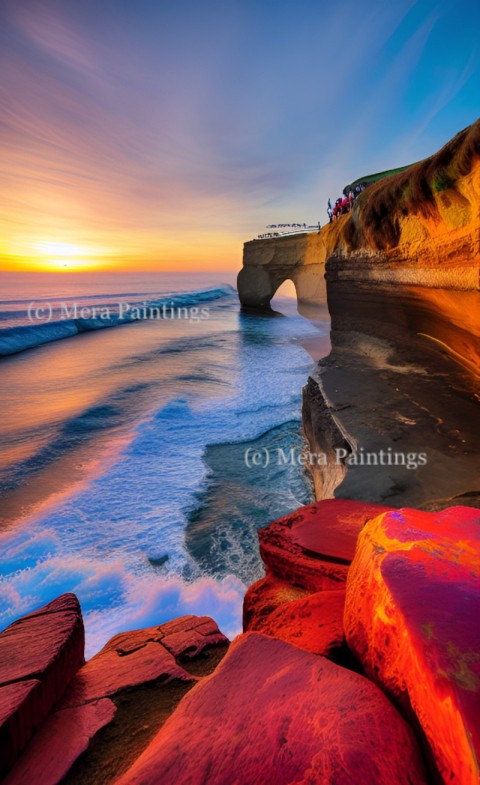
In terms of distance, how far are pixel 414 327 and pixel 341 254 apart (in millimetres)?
2186

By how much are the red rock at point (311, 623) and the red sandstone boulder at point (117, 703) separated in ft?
0.83

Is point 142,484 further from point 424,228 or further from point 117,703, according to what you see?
point 424,228

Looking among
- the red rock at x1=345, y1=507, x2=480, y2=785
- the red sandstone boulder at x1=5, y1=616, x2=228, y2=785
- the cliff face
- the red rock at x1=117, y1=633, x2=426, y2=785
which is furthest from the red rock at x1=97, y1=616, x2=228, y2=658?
the cliff face

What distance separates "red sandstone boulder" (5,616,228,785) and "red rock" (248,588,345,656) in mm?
254

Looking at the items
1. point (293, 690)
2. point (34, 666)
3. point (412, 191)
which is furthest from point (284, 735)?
point (412, 191)

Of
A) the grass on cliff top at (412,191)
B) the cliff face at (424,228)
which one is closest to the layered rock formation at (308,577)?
the cliff face at (424,228)

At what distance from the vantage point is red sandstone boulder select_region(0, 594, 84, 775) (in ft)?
3.17

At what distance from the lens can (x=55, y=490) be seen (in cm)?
550

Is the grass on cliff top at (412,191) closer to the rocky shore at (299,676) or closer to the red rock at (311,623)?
the rocky shore at (299,676)

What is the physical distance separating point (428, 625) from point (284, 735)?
0.43 metres

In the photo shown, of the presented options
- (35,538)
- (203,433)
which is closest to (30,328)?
(203,433)

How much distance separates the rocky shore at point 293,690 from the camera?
0.76m

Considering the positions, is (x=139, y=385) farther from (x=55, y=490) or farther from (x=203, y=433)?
(x=55, y=490)

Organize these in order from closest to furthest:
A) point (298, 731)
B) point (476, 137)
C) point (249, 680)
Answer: point (298, 731) < point (249, 680) < point (476, 137)
